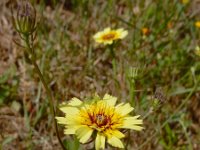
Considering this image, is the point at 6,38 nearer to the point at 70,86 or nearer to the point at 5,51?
the point at 5,51

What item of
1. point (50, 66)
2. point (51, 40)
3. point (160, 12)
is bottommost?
point (50, 66)

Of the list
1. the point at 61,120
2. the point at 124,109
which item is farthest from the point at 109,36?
the point at 61,120

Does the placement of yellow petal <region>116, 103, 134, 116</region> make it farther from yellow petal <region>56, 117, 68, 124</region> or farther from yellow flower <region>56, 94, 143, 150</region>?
yellow petal <region>56, 117, 68, 124</region>

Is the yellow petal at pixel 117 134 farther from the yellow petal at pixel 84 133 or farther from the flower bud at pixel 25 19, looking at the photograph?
the flower bud at pixel 25 19

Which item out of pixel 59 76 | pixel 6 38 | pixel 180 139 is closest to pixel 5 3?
pixel 6 38

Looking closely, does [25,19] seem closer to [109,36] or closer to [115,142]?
[115,142]

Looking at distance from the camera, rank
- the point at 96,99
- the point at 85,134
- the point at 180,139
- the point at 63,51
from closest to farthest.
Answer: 1. the point at 85,134
2. the point at 96,99
3. the point at 180,139
4. the point at 63,51

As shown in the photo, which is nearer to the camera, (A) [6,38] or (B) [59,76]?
(B) [59,76]
